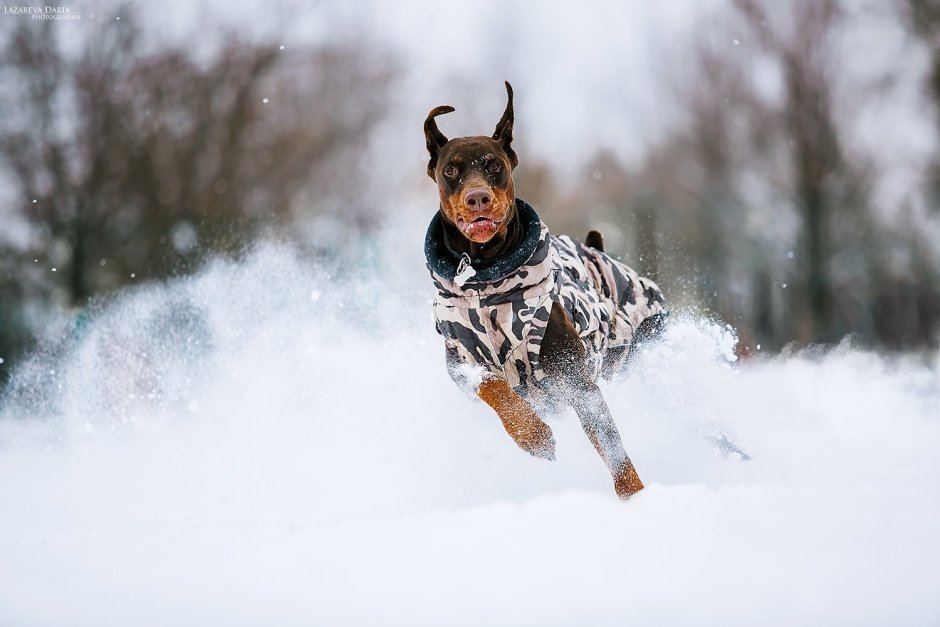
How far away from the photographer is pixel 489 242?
3.14 metres

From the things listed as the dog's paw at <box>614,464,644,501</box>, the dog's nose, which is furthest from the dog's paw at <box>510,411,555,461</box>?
the dog's nose

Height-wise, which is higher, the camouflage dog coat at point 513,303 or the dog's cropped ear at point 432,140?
the dog's cropped ear at point 432,140

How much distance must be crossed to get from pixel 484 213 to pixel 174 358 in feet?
11.2

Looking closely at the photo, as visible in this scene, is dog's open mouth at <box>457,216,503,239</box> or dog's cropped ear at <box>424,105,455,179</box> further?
dog's cropped ear at <box>424,105,455,179</box>

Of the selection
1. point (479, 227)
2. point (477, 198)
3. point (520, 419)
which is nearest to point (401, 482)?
point (520, 419)

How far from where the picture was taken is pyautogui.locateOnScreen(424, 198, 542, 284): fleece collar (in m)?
3.04

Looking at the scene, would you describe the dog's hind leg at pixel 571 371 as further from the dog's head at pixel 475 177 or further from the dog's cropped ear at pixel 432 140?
the dog's cropped ear at pixel 432 140

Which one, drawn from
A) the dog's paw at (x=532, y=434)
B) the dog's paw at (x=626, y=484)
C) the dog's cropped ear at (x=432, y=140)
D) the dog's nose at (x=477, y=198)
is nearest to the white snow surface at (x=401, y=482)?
the dog's paw at (x=626, y=484)

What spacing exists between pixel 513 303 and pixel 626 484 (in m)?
0.79

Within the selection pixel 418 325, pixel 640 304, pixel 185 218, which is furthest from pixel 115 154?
pixel 640 304

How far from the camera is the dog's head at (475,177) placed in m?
2.98

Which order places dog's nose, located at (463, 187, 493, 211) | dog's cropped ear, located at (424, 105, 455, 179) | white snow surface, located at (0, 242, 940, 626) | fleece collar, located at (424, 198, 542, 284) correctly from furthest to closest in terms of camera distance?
dog's cropped ear, located at (424, 105, 455, 179)
fleece collar, located at (424, 198, 542, 284)
dog's nose, located at (463, 187, 493, 211)
white snow surface, located at (0, 242, 940, 626)

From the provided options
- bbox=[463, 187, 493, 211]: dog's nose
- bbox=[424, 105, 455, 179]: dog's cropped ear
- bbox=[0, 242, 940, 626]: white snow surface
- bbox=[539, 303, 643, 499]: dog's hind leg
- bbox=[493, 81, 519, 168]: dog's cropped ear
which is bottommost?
bbox=[0, 242, 940, 626]: white snow surface

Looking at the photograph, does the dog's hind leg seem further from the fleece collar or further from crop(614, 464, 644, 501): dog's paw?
the fleece collar
